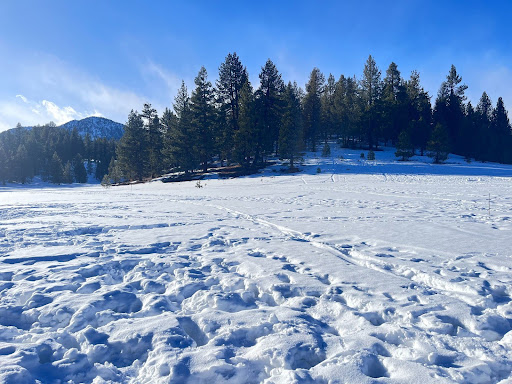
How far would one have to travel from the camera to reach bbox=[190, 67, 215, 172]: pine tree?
3519 centimetres

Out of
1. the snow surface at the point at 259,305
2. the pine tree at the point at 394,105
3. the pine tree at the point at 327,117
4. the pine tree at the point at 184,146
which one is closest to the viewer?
the snow surface at the point at 259,305

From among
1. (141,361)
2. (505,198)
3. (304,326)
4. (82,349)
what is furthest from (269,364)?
(505,198)

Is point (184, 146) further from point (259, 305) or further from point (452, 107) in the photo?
point (452, 107)

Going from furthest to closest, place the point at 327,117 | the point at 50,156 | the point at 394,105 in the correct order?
the point at 50,156
the point at 327,117
the point at 394,105

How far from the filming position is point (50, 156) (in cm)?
8000

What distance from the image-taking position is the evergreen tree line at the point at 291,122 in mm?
34812

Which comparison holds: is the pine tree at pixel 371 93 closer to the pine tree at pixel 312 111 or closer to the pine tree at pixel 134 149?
the pine tree at pixel 312 111

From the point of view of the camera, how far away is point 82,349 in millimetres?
2969

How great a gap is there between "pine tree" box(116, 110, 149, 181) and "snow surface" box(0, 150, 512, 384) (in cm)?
3990

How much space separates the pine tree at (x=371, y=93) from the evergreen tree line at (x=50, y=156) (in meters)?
67.0

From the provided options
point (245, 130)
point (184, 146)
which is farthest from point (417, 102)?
point (184, 146)

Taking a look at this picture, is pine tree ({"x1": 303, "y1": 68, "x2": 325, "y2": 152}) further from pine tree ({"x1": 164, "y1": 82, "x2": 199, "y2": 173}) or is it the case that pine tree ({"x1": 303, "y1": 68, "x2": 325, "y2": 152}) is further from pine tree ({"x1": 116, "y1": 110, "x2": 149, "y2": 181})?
pine tree ({"x1": 116, "y1": 110, "x2": 149, "y2": 181})

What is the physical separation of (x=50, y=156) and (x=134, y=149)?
2044 inches

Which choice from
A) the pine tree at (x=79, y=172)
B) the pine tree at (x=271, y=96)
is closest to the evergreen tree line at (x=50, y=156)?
the pine tree at (x=79, y=172)
